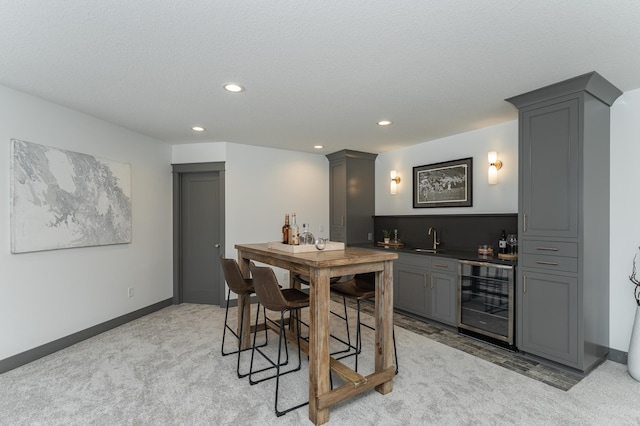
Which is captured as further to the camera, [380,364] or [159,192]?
[159,192]

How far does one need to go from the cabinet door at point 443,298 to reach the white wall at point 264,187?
2395 millimetres

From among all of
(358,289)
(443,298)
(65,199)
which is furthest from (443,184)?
(65,199)

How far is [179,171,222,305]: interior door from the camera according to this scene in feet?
16.1

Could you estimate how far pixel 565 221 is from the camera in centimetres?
273

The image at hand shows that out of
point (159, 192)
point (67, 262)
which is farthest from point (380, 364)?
point (159, 192)

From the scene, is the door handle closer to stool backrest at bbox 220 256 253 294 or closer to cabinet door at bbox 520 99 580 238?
cabinet door at bbox 520 99 580 238

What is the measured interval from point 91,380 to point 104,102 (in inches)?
99.8

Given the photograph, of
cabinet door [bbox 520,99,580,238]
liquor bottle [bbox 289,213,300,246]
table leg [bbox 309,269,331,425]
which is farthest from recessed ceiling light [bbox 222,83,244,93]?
cabinet door [bbox 520,99,580,238]

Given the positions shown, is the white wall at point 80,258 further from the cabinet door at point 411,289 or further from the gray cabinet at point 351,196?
the cabinet door at point 411,289

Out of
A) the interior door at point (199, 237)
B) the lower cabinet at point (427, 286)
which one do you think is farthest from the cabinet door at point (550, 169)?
the interior door at point (199, 237)

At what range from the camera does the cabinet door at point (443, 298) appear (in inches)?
145

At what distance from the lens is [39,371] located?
2.77 metres

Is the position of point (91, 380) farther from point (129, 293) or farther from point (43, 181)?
point (43, 181)

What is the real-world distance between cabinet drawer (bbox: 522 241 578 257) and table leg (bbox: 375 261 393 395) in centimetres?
150
